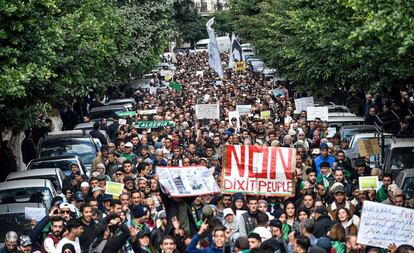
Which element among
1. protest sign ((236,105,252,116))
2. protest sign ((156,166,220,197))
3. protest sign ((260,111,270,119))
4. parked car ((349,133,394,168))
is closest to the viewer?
protest sign ((156,166,220,197))

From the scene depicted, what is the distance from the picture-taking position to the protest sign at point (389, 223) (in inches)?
525

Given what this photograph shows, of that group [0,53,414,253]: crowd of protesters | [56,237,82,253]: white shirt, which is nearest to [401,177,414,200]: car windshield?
[0,53,414,253]: crowd of protesters

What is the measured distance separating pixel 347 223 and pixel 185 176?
83.9 inches

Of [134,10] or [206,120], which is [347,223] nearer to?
[206,120]

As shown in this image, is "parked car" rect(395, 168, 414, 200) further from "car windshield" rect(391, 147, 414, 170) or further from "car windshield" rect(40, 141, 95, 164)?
"car windshield" rect(40, 141, 95, 164)

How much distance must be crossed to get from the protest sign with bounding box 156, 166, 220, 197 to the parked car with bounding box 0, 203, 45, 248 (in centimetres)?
231

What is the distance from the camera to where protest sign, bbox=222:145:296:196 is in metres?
16.6

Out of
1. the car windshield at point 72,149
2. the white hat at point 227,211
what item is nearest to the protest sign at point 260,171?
the white hat at point 227,211

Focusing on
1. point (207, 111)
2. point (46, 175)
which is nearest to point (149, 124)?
point (207, 111)

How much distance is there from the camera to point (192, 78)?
6825cm

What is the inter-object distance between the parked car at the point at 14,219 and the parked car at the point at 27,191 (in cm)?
167

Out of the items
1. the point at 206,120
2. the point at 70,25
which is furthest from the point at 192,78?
the point at 70,25

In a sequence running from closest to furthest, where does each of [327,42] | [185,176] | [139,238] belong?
[139,238]
[185,176]
[327,42]

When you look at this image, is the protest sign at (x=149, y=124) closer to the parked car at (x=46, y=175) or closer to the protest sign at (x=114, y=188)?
the parked car at (x=46, y=175)
